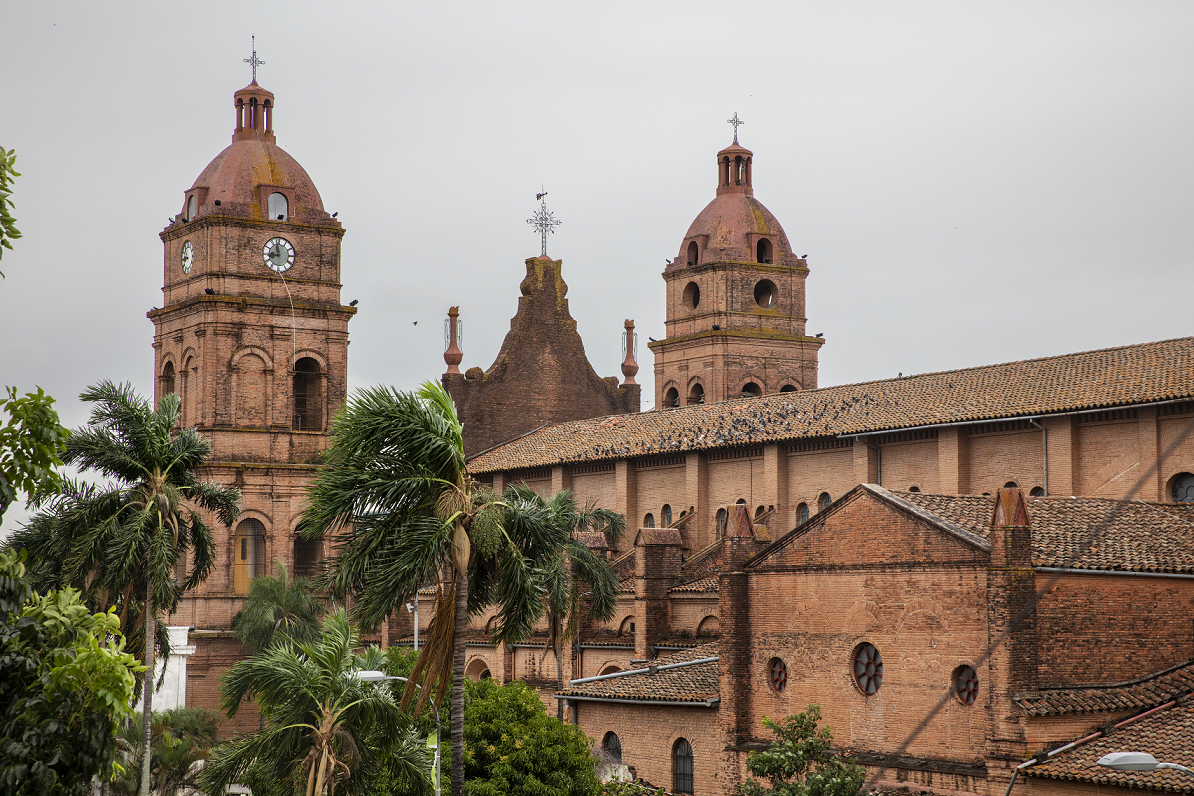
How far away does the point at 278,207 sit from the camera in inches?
2263

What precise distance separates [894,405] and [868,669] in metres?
13.3

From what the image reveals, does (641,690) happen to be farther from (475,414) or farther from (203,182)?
(203,182)

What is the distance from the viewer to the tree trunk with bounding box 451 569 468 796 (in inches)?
875

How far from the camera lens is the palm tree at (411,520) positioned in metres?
22.1

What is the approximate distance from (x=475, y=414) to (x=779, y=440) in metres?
19.8

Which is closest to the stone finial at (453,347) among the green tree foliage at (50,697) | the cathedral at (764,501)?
the cathedral at (764,501)

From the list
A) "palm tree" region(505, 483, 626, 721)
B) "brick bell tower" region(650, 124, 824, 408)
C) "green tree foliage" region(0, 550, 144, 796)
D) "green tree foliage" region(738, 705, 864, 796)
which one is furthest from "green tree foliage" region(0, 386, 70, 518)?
"brick bell tower" region(650, 124, 824, 408)

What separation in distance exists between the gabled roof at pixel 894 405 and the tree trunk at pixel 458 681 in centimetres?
1876

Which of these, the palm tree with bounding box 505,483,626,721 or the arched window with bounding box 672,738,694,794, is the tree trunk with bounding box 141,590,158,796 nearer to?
the palm tree with bounding box 505,483,626,721

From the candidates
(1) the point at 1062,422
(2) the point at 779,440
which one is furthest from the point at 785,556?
(2) the point at 779,440

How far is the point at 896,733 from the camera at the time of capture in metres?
29.2

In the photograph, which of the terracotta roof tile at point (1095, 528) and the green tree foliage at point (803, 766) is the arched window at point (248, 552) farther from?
the terracotta roof tile at point (1095, 528)

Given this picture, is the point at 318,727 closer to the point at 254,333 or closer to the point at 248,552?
the point at 248,552

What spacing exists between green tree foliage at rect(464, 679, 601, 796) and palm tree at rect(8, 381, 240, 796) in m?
7.63
